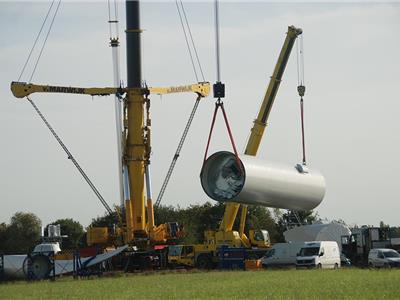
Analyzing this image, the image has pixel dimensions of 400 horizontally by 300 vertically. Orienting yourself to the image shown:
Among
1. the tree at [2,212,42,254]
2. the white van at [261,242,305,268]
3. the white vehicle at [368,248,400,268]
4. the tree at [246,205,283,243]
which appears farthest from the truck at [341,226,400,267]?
the tree at [2,212,42,254]

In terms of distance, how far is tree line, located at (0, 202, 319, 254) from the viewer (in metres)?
116

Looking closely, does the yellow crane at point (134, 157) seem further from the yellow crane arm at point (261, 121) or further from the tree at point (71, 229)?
the tree at point (71, 229)

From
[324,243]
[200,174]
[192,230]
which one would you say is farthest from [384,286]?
[192,230]

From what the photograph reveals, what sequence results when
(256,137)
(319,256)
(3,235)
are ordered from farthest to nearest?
1. (3,235)
2. (256,137)
3. (319,256)

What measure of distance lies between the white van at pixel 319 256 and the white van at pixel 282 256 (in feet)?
3.82

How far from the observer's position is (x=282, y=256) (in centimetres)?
6012

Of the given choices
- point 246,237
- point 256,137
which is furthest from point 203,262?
point 256,137

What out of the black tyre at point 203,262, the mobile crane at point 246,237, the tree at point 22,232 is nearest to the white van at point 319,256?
the mobile crane at point 246,237

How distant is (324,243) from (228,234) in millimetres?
8657

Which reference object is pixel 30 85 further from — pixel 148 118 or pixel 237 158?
pixel 237 158

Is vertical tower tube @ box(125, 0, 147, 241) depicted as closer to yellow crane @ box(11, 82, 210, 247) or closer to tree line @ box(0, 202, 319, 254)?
yellow crane @ box(11, 82, 210, 247)

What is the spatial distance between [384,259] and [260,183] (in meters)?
25.0

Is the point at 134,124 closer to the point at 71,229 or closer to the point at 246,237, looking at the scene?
the point at 246,237

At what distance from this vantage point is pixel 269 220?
408ft
